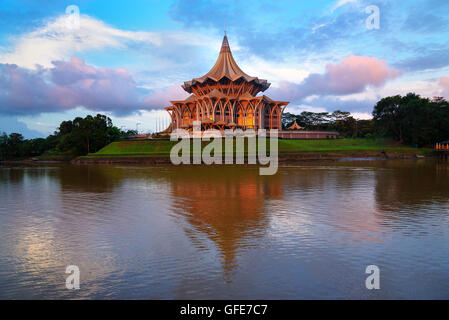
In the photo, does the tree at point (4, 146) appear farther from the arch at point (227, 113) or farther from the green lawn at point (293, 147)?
the arch at point (227, 113)

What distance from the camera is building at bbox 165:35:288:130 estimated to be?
8279 centimetres

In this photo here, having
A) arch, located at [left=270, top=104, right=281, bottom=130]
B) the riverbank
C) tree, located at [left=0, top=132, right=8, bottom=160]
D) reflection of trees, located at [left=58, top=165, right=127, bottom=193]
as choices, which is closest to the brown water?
reflection of trees, located at [left=58, top=165, right=127, bottom=193]

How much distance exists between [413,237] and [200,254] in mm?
5768

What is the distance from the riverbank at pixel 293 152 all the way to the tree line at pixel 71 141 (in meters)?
6.14

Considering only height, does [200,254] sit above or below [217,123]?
below

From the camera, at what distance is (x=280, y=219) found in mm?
11852

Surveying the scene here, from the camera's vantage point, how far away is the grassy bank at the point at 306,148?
55562 millimetres

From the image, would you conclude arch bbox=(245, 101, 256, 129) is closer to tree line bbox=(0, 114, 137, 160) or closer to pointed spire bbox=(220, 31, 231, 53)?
pointed spire bbox=(220, 31, 231, 53)

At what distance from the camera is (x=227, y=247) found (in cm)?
874

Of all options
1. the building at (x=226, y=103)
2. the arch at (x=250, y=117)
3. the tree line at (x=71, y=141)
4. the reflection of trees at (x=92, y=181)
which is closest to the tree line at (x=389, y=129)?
the tree line at (x=71, y=141)

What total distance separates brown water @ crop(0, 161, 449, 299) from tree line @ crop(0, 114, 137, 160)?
190 ft

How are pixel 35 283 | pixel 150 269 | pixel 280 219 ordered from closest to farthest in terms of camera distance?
pixel 35 283
pixel 150 269
pixel 280 219

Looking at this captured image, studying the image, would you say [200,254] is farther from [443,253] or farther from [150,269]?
[443,253]

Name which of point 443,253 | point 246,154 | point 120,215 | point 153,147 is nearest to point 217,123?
point 153,147
